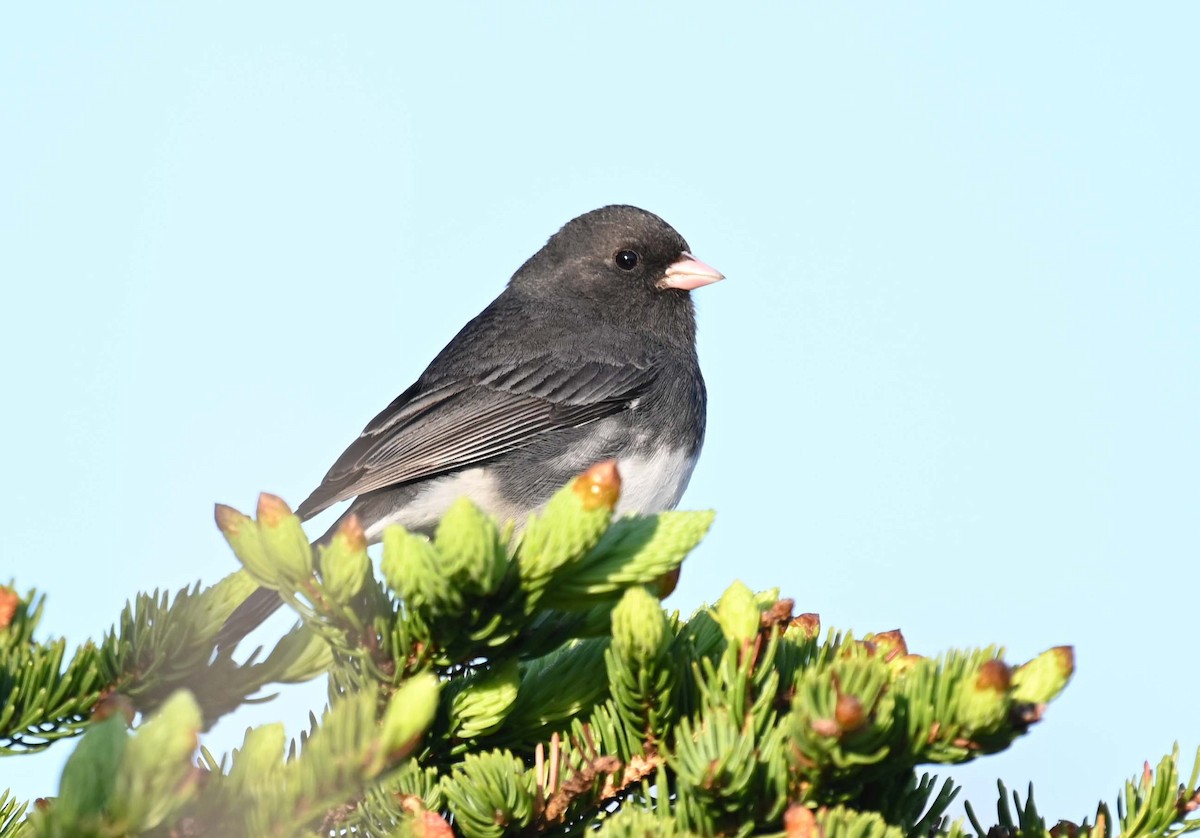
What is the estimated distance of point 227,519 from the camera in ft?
3.55

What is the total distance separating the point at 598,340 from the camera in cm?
439

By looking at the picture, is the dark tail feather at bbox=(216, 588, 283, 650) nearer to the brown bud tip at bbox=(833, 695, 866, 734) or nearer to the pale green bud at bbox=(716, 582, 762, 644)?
the pale green bud at bbox=(716, 582, 762, 644)

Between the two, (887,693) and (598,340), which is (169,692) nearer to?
(887,693)

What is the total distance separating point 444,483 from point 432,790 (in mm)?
2702

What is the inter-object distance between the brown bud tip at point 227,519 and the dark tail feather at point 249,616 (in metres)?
0.36

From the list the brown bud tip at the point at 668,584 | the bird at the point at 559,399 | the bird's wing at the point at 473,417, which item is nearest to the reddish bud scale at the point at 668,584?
the brown bud tip at the point at 668,584

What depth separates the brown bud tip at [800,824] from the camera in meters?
0.99

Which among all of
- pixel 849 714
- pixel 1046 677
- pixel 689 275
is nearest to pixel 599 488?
pixel 849 714

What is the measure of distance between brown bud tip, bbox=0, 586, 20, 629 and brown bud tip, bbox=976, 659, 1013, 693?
895 millimetres

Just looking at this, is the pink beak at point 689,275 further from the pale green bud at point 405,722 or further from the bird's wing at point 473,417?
the pale green bud at point 405,722

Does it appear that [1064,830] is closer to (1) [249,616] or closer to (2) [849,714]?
(2) [849,714]

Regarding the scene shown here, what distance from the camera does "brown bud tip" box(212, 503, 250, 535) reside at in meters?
1.08

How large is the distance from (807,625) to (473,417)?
2.64 meters

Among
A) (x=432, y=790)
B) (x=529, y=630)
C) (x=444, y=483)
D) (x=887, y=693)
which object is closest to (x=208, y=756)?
(x=432, y=790)
